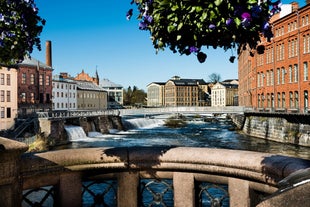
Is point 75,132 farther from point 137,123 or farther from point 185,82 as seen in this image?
point 185,82

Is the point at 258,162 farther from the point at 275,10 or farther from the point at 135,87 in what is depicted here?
the point at 135,87

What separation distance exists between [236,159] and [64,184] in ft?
7.91

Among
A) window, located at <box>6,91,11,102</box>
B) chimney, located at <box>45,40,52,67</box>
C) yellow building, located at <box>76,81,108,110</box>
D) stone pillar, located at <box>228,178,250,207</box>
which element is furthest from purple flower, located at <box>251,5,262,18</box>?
yellow building, located at <box>76,81,108,110</box>

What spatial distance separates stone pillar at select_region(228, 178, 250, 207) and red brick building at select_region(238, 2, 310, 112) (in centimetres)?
3377

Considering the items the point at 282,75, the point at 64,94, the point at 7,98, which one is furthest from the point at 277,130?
the point at 64,94

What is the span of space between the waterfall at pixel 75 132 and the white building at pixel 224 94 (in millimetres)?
112194

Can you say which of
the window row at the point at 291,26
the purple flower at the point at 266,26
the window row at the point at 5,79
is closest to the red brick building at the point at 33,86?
the window row at the point at 5,79

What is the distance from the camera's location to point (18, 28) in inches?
156

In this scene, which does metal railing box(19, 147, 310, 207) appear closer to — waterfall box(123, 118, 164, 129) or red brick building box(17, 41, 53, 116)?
red brick building box(17, 41, 53, 116)

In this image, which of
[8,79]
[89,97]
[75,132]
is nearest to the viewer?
[75,132]

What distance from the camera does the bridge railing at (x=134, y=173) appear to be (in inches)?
163

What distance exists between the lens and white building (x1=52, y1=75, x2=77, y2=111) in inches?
3234

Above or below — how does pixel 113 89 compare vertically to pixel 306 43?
below

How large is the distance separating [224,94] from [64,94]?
85.3m
